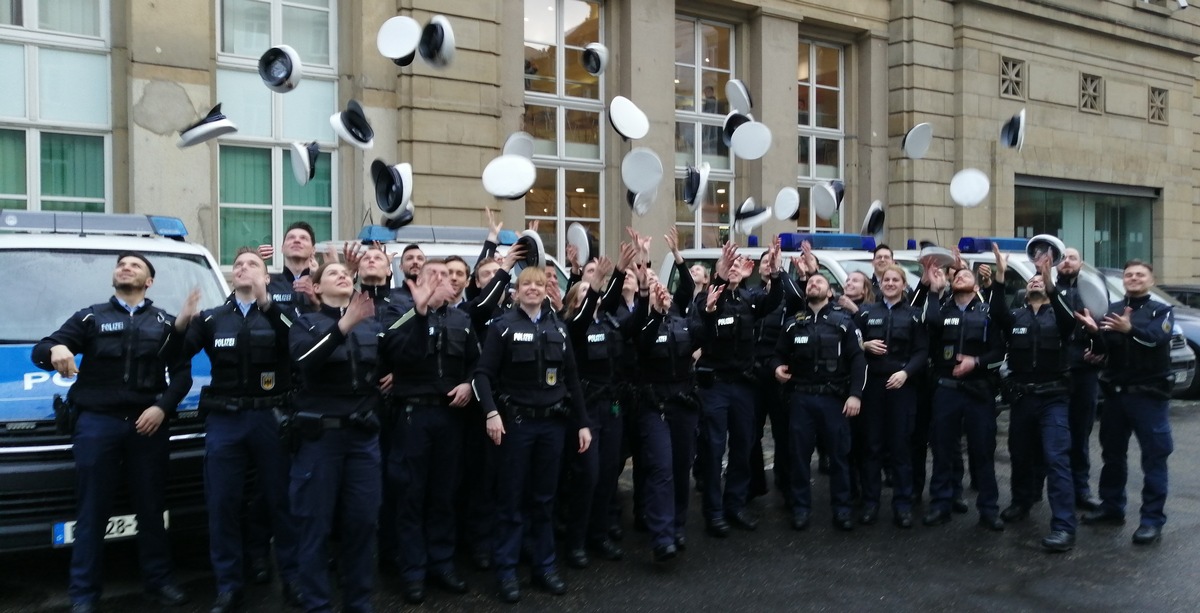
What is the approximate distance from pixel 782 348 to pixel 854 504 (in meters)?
1.37

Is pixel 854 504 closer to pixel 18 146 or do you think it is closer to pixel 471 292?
pixel 471 292

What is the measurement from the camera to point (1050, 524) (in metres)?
7.08

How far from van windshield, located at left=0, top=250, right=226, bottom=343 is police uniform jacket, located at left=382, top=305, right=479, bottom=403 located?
58.6 inches

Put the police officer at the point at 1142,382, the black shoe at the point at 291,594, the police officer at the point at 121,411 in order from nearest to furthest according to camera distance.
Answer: the police officer at the point at 121,411 < the black shoe at the point at 291,594 < the police officer at the point at 1142,382

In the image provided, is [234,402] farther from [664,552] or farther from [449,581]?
[664,552]

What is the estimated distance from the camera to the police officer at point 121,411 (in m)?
5.20

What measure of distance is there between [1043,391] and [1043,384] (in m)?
0.05

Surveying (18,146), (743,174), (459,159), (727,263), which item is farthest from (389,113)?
(727,263)

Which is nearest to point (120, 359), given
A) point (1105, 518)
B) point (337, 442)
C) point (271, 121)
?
point (337, 442)

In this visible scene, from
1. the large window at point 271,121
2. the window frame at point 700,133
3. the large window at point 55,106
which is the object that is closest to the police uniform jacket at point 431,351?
the large window at point 271,121

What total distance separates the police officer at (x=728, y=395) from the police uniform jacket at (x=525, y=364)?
4.89ft

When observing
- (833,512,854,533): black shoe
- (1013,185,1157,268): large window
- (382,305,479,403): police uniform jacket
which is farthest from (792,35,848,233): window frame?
(382,305,479,403): police uniform jacket

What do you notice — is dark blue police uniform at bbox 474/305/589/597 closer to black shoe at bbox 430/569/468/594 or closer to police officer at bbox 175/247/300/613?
black shoe at bbox 430/569/468/594

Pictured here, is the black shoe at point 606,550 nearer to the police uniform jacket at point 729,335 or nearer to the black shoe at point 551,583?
the black shoe at point 551,583
